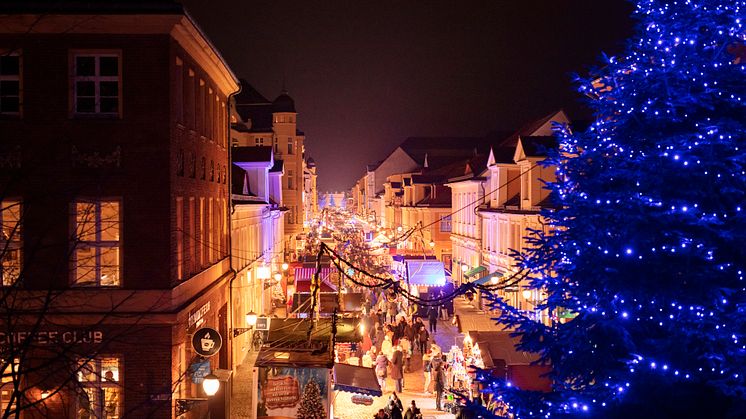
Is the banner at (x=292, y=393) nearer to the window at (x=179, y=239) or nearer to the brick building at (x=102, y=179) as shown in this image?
the brick building at (x=102, y=179)

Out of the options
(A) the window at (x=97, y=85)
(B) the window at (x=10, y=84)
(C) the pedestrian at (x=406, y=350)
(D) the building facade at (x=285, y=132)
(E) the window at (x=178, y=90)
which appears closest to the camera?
(B) the window at (x=10, y=84)

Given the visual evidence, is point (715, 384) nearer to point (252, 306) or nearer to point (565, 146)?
point (565, 146)

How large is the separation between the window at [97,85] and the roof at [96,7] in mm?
950

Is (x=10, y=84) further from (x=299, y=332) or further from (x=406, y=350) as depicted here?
(x=406, y=350)

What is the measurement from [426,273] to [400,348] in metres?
10.8

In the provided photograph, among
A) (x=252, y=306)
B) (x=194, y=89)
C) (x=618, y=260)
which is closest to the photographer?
(x=618, y=260)

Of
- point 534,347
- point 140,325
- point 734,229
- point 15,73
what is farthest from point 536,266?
point 15,73

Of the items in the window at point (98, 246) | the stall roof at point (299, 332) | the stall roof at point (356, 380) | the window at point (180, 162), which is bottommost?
A: the stall roof at point (356, 380)

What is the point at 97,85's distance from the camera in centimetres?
1430

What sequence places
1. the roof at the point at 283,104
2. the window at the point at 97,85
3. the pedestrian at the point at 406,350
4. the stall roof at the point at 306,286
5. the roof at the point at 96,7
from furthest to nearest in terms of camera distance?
the roof at the point at 283,104, the stall roof at the point at 306,286, the pedestrian at the point at 406,350, the window at the point at 97,85, the roof at the point at 96,7

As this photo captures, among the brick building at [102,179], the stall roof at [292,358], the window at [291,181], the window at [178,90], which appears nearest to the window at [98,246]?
the brick building at [102,179]

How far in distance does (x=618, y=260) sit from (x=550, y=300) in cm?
Result: 110

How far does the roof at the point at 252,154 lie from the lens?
1279 inches

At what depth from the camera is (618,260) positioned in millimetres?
8789
